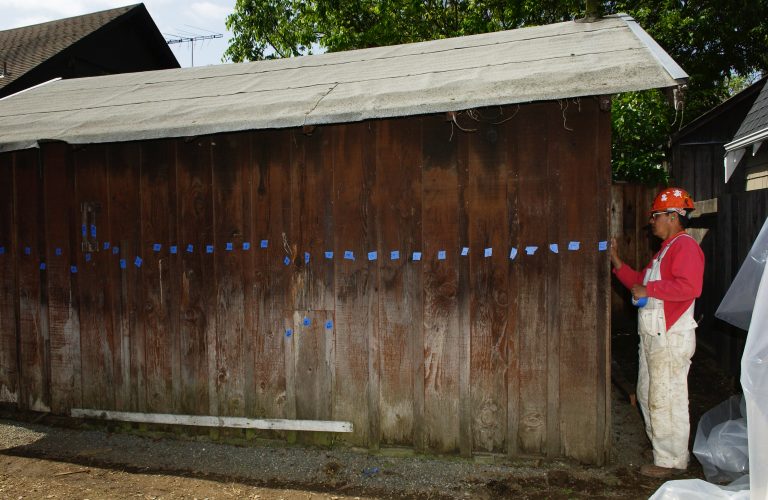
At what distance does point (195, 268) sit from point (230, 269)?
32 centimetres

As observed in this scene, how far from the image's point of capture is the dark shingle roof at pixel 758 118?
7143 millimetres

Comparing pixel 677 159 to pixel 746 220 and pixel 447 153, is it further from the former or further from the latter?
pixel 447 153

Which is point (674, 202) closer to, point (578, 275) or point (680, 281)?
point (680, 281)

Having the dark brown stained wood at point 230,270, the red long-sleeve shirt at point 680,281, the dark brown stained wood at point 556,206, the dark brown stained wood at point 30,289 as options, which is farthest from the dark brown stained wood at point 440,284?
the dark brown stained wood at point 30,289

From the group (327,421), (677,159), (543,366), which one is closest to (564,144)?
(543,366)

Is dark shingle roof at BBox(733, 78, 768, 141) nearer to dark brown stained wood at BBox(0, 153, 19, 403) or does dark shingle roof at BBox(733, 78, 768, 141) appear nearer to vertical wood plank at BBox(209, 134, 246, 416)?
vertical wood plank at BBox(209, 134, 246, 416)

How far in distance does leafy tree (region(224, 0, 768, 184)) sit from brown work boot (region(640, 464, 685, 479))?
1086cm

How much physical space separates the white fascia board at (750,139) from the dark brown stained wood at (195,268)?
6529 millimetres

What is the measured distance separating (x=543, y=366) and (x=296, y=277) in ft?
6.35

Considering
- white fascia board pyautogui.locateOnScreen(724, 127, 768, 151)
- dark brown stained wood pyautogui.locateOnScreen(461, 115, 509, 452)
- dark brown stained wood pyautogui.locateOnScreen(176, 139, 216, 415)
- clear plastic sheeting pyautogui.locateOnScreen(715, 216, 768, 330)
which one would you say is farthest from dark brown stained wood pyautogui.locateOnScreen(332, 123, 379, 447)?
white fascia board pyautogui.locateOnScreen(724, 127, 768, 151)

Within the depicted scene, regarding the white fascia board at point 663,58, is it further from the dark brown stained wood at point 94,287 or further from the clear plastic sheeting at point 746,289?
the dark brown stained wood at point 94,287

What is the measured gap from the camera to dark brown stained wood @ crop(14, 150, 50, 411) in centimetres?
495

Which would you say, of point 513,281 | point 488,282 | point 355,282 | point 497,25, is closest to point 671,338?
point 513,281

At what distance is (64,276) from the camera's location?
4.88m
